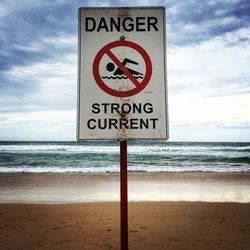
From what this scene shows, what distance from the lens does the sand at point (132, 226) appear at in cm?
459

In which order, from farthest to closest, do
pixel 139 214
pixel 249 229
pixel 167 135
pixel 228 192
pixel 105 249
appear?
pixel 228 192
pixel 139 214
pixel 249 229
pixel 105 249
pixel 167 135

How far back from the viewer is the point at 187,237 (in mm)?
4910

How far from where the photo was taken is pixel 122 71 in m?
2.63

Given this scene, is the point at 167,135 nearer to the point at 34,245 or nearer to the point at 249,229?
the point at 34,245

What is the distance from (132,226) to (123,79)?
3.64 meters

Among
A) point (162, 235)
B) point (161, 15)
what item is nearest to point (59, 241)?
point (162, 235)

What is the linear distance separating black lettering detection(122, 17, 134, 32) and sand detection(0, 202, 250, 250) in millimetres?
3099

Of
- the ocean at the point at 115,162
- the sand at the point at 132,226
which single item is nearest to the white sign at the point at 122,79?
the sand at the point at 132,226

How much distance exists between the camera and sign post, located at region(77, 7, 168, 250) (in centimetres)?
264

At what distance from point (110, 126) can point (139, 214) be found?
424 cm

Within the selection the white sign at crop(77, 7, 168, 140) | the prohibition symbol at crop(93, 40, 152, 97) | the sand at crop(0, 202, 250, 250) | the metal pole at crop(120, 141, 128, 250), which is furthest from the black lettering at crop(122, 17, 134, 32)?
the sand at crop(0, 202, 250, 250)

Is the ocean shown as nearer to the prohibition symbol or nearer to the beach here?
the beach

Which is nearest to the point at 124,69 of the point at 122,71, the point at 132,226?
the point at 122,71

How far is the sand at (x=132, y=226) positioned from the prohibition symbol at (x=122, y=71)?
269cm
